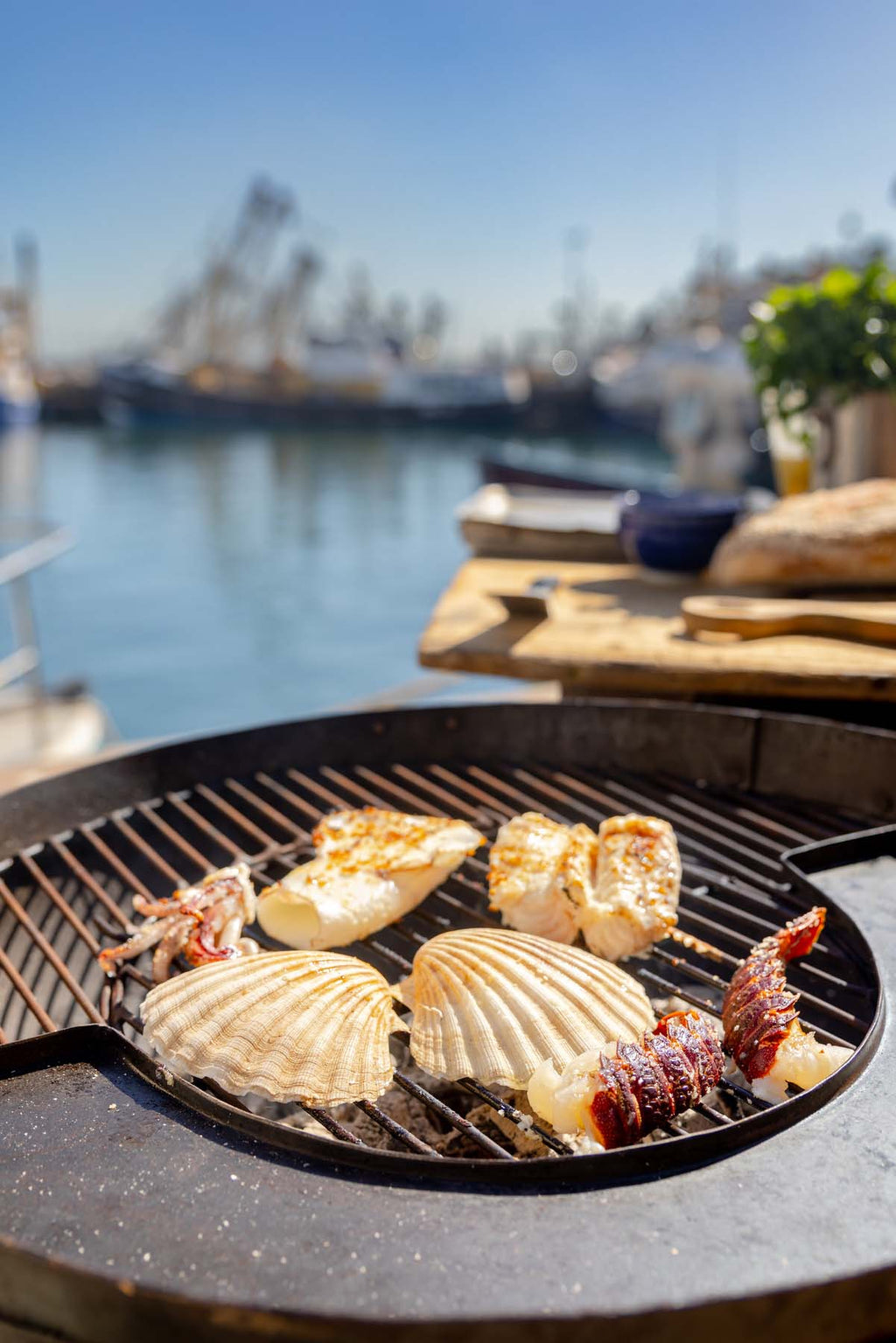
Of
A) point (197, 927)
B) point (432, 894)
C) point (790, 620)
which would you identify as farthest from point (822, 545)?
point (197, 927)

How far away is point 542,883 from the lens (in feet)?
5.20

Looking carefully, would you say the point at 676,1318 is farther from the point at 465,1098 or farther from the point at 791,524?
the point at 791,524

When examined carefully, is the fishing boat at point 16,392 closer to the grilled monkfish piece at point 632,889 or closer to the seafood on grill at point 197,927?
the seafood on grill at point 197,927

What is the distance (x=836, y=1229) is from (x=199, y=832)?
1452 millimetres

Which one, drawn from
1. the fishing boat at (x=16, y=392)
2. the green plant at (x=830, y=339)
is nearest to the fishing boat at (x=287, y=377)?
the fishing boat at (x=16, y=392)

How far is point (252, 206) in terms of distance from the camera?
209 feet

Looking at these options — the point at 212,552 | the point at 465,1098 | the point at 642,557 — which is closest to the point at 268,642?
the point at 212,552

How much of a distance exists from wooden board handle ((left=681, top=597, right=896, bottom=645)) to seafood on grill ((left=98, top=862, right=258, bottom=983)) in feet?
4.64

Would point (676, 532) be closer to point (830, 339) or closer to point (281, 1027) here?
point (830, 339)

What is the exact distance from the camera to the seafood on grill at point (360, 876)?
5.15ft

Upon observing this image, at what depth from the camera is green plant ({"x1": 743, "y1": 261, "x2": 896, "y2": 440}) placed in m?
3.86

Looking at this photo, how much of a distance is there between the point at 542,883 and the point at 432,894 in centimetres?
44

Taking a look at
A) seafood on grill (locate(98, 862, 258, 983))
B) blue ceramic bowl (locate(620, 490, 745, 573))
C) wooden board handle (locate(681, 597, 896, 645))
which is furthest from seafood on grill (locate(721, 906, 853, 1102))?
blue ceramic bowl (locate(620, 490, 745, 573))

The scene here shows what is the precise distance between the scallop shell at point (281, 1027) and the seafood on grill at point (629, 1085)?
195 millimetres
